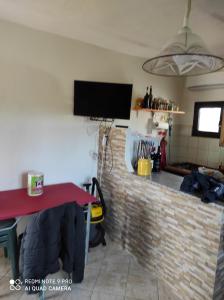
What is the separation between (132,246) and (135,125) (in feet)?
4.81

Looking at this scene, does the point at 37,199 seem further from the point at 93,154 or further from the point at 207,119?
the point at 207,119

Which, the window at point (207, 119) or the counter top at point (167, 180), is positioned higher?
the window at point (207, 119)

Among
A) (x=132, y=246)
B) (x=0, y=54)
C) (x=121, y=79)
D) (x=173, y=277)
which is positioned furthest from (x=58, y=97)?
(x=173, y=277)

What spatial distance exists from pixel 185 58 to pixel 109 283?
1825 millimetres

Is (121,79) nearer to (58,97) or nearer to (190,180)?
(58,97)

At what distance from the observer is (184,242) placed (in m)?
1.78

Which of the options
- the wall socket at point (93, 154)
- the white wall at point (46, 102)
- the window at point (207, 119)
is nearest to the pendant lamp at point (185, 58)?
the white wall at point (46, 102)

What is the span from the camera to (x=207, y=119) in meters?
3.26

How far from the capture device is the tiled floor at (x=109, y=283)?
178cm

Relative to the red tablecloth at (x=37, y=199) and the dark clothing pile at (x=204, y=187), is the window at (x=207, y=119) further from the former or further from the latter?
the red tablecloth at (x=37, y=199)

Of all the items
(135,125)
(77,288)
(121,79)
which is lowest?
(77,288)

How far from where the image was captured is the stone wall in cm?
162

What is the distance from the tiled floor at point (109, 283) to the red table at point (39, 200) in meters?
0.37

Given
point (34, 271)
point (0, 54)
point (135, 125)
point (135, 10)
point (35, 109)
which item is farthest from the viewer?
point (135, 125)
